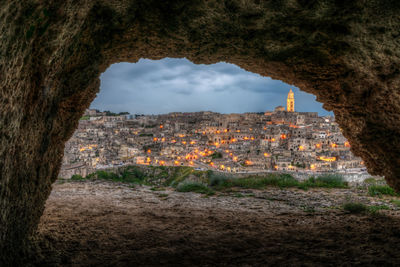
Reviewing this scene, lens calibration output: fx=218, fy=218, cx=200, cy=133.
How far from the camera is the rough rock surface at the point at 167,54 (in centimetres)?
223

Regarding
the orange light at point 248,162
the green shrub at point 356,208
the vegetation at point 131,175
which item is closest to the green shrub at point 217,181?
the green shrub at point 356,208

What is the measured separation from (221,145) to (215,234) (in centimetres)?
7003

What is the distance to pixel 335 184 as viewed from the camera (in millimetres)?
10562

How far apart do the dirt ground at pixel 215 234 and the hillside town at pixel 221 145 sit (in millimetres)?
16255

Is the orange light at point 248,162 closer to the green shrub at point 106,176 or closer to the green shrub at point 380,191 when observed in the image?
the green shrub at point 106,176

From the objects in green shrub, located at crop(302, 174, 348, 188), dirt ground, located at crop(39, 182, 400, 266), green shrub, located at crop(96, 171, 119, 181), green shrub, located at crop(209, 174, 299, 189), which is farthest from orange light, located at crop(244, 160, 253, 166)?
dirt ground, located at crop(39, 182, 400, 266)

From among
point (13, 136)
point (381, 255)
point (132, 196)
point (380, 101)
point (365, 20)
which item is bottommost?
point (132, 196)

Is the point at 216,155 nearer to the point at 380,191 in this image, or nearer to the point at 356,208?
the point at 380,191

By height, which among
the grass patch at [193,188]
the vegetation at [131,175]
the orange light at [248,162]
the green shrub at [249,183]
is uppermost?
the green shrub at [249,183]

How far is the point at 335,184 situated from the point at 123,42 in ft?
36.4

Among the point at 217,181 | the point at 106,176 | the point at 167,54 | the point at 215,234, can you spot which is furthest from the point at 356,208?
the point at 106,176

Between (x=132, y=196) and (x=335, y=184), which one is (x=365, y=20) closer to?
(x=132, y=196)

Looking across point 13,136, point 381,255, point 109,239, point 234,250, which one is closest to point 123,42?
point 13,136

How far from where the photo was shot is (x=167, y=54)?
491 cm
